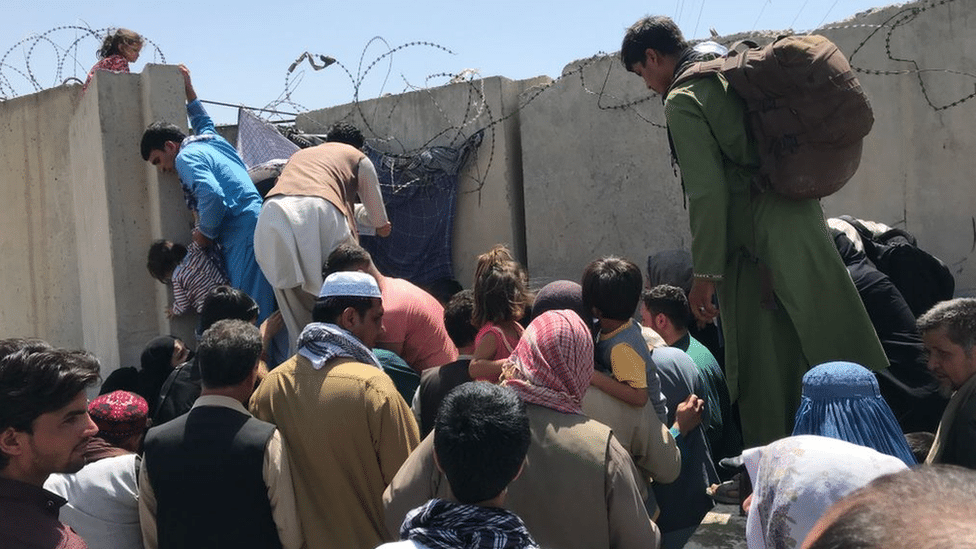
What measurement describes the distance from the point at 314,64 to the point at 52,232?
257cm

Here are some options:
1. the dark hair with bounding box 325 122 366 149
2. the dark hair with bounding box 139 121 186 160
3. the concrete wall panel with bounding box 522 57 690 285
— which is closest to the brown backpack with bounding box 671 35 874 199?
the concrete wall panel with bounding box 522 57 690 285

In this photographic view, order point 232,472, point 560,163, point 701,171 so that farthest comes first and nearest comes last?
point 560,163
point 701,171
point 232,472

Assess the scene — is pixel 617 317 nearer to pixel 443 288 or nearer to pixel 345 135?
pixel 345 135

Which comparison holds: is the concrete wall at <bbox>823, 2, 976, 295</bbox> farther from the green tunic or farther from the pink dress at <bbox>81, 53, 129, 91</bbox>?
the pink dress at <bbox>81, 53, 129, 91</bbox>

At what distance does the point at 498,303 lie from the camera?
146 inches

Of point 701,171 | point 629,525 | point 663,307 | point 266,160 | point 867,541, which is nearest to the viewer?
point 867,541

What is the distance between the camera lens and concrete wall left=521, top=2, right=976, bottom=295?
5723mm

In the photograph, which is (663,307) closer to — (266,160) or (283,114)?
(266,160)

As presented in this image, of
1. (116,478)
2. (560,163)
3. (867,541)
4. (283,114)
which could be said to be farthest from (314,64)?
(867,541)

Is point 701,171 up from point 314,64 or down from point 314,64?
down

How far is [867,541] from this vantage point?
89 centimetres

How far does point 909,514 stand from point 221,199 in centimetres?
520

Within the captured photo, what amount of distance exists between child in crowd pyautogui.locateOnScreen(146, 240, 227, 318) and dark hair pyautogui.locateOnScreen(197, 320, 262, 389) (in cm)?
260

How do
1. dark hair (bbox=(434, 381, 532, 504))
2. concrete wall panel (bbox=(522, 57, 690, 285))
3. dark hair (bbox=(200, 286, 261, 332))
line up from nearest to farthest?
1. dark hair (bbox=(434, 381, 532, 504))
2. dark hair (bbox=(200, 286, 261, 332))
3. concrete wall panel (bbox=(522, 57, 690, 285))
